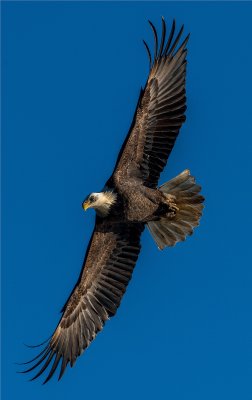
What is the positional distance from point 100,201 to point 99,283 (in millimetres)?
1463

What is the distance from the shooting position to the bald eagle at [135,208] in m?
18.2

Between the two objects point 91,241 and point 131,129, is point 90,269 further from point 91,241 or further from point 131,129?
point 131,129

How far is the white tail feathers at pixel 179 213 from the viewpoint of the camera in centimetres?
1827

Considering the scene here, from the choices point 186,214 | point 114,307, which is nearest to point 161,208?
point 186,214

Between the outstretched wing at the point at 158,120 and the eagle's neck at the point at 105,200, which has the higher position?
the outstretched wing at the point at 158,120

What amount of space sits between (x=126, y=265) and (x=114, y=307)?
1.96ft

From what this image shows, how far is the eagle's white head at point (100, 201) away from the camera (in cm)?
1805

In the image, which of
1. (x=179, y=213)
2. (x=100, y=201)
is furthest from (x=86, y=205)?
(x=179, y=213)

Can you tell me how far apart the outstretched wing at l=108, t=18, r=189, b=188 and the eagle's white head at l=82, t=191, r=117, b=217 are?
0.39 meters

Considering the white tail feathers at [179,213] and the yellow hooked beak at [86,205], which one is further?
the white tail feathers at [179,213]

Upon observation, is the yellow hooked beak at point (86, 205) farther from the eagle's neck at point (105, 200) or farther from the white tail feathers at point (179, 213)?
the white tail feathers at point (179, 213)

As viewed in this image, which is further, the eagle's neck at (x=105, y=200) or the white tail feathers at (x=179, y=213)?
the white tail feathers at (x=179, y=213)

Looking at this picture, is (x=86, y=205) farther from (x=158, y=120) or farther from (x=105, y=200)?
(x=158, y=120)

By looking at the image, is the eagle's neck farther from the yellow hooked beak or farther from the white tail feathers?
the white tail feathers
